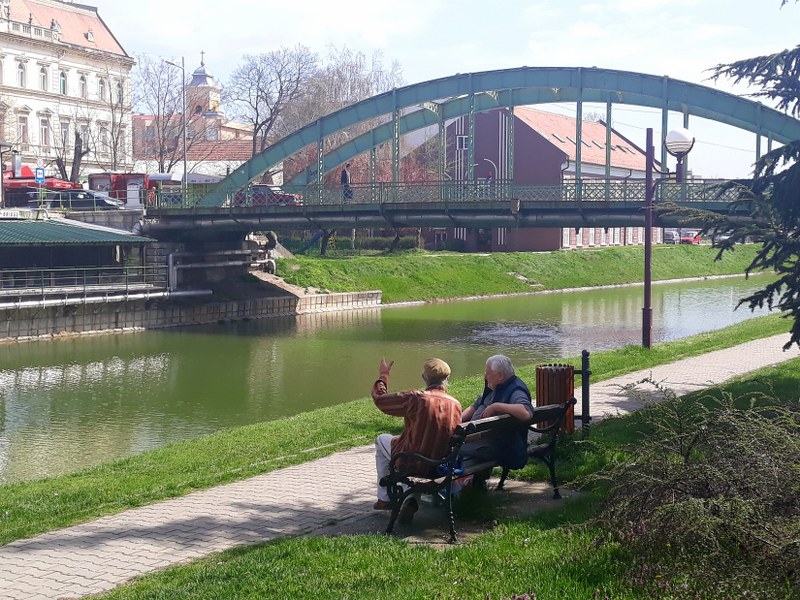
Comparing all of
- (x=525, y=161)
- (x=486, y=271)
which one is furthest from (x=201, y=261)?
(x=525, y=161)

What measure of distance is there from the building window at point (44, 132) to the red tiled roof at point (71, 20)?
6668 mm

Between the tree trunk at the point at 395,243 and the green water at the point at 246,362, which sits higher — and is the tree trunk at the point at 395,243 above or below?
above

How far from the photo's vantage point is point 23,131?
71500 mm

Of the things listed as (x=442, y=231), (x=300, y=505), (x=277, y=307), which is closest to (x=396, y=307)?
(x=277, y=307)

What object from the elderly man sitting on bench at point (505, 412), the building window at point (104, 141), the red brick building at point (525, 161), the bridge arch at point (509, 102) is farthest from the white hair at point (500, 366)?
the building window at point (104, 141)

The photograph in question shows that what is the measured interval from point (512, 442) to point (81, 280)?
3269 cm

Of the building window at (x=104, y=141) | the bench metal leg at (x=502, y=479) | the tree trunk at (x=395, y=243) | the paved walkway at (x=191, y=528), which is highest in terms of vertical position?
the building window at (x=104, y=141)

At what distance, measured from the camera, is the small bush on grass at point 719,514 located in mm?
5180

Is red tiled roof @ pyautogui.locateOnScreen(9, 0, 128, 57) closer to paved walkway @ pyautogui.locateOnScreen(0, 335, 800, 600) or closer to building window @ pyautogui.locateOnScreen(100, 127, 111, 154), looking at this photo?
building window @ pyautogui.locateOnScreen(100, 127, 111, 154)

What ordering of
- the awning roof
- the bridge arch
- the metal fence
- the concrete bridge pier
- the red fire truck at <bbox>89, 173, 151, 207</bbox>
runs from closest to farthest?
the bridge arch → the metal fence → the awning roof → the concrete bridge pier → the red fire truck at <bbox>89, 173, 151, 207</bbox>

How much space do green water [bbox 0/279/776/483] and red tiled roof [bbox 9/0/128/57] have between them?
43.1 metres

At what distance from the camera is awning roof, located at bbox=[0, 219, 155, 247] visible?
36.9 meters

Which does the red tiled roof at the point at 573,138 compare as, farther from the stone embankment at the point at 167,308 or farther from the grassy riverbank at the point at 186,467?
the grassy riverbank at the point at 186,467

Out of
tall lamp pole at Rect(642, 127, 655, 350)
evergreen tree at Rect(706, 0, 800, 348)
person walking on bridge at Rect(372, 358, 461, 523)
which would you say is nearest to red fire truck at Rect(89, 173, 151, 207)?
tall lamp pole at Rect(642, 127, 655, 350)
